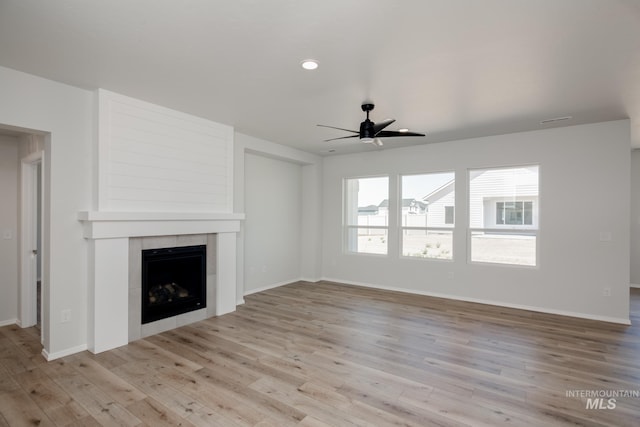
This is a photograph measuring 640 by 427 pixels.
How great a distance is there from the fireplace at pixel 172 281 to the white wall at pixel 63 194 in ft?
2.04

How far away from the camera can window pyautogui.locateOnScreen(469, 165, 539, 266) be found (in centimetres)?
504

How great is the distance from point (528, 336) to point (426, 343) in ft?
4.24

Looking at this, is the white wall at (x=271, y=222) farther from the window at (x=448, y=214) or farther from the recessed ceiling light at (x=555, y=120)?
the recessed ceiling light at (x=555, y=120)

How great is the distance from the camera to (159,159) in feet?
12.8

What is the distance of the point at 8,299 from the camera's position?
4102 mm

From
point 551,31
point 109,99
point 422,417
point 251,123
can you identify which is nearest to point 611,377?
point 422,417

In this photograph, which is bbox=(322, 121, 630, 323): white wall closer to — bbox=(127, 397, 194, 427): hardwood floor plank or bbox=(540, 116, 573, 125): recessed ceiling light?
bbox=(540, 116, 573, 125): recessed ceiling light

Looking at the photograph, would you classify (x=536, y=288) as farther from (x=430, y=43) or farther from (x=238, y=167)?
(x=238, y=167)

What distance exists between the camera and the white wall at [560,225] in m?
4.38

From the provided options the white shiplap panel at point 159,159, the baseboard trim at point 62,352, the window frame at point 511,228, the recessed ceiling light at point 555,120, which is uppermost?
the recessed ceiling light at point 555,120

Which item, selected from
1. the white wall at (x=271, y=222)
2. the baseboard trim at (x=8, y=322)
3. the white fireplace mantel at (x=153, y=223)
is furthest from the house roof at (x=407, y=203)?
→ the baseboard trim at (x=8, y=322)

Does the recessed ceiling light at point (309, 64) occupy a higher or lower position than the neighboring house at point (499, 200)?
higher

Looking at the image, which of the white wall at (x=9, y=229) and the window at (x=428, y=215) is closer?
the white wall at (x=9, y=229)

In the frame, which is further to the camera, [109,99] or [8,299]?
[8,299]
